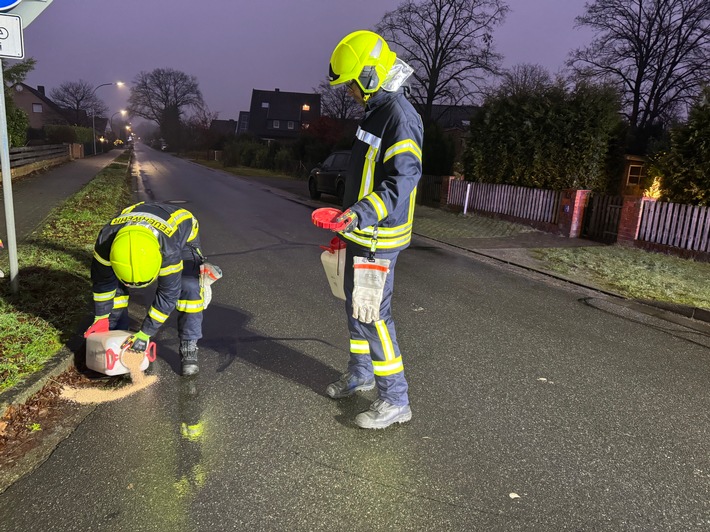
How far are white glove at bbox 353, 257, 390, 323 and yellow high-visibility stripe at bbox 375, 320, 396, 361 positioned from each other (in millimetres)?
139

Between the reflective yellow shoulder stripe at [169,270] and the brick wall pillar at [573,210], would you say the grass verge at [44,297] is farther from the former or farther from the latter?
the brick wall pillar at [573,210]

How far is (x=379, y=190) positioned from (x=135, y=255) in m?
1.42

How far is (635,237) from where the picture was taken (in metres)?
10.2

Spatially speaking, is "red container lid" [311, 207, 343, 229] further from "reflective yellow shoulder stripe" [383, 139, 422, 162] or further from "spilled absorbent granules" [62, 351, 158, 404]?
"spilled absorbent granules" [62, 351, 158, 404]

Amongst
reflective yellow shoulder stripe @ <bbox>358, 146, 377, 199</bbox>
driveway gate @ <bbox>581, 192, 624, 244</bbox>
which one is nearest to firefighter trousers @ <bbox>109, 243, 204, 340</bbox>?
reflective yellow shoulder stripe @ <bbox>358, 146, 377, 199</bbox>

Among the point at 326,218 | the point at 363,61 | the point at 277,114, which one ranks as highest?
the point at 277,114

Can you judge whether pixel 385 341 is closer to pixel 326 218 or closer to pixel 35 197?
pixel 326 218

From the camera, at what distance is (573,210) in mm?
11555

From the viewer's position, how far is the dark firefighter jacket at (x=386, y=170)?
104 inches

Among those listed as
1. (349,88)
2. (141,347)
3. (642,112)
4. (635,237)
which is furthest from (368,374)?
(642,112)

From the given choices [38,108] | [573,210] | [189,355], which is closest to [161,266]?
[189,355]

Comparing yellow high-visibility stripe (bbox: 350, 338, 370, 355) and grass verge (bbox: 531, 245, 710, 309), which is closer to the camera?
yellow high-visibility stripe (bbox: 350, 338, 370, 355)

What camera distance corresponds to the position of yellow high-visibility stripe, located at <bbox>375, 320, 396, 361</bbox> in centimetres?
297

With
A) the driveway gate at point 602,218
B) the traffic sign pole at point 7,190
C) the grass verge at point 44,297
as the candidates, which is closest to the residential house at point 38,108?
the grass verge at point 44,297
